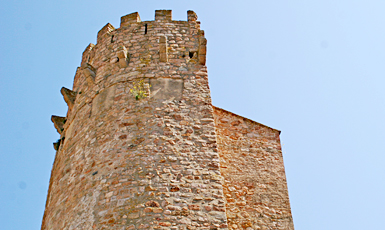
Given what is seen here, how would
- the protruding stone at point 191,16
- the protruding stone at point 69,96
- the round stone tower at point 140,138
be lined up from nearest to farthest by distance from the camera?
the round stone tower at point 140,138 < the protruding stone at point 191,16 < the protruding stone at point 69,96

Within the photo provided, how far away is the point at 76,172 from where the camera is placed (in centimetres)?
764

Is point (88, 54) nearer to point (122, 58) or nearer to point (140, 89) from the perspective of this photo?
point (122, 58)

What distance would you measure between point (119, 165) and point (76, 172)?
107 cm

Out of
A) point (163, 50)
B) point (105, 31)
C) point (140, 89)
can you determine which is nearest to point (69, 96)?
point (105, 31)

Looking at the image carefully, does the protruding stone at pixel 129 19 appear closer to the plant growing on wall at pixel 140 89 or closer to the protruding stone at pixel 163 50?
the protruding stone at pixel 163 50

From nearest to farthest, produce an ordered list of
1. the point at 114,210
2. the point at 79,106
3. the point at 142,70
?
1. the point at 114,210
2. the point at 142,70
3. the point at 79,106

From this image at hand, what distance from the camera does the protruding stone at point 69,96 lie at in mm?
9422

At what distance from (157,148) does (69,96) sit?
3304 millimetres

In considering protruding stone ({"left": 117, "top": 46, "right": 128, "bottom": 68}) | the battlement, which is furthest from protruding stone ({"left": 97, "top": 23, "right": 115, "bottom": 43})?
protruding stone ({"left": 117, "top": 46, "right": 128, "bottom": 68})

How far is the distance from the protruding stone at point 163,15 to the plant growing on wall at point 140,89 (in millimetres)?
1735

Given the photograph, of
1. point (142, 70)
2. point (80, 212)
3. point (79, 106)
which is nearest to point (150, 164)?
point (80, 212)

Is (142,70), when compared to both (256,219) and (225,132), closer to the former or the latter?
(225,132)

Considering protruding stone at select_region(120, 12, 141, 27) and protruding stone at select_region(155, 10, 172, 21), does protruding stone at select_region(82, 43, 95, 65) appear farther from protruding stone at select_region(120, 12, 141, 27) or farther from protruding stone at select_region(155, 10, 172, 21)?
protruding stone at select_region(155, 10, 172, 21)

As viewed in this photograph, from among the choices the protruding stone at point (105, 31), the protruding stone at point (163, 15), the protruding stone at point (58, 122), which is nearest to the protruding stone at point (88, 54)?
the protruding stone at point (105, 31)
